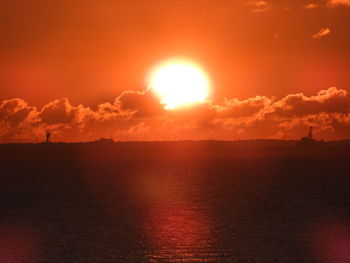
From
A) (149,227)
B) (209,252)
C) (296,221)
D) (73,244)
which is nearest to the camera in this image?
(209,252)

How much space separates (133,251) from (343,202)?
77838 mm

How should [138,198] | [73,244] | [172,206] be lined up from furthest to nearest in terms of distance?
1. [138,198]
2. [172,206]
3. [73,244]

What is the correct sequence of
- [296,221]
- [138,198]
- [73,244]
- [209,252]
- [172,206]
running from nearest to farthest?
[209,252]
[73,244]
[296,221]
[172,206]
[138,198]

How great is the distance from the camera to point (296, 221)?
7938 cm

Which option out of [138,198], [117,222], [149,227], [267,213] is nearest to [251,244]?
[149,227]

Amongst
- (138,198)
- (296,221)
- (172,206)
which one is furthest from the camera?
(138,198)

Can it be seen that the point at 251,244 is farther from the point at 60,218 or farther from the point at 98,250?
the point at 60,218

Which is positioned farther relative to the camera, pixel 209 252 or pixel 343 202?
pixel 343 202

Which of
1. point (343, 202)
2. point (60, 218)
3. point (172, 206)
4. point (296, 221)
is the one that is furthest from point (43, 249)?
point (343, 202)

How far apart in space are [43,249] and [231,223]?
29.0 m

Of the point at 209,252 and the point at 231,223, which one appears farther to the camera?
the point at 231,223

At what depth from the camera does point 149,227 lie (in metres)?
67.4

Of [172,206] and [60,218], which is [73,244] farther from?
[172,206]

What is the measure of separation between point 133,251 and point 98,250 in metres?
3.04
